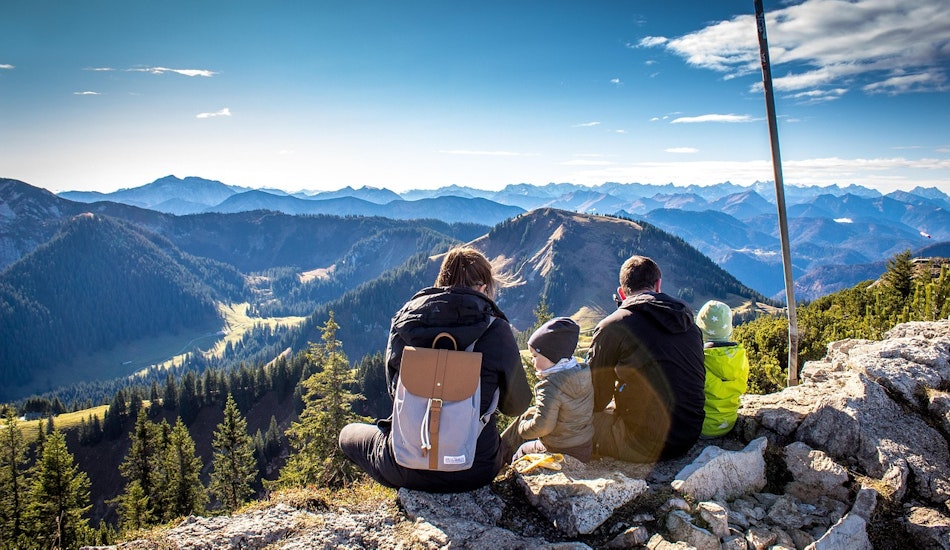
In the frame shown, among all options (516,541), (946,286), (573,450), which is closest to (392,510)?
(516,541)

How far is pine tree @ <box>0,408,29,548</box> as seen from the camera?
31594 millimetres

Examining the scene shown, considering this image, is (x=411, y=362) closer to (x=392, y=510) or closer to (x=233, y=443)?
(x=392, y=510)

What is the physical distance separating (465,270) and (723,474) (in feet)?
16.0

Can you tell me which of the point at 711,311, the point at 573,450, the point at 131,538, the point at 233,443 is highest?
the point at 711,311

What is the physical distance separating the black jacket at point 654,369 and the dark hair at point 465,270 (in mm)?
2151

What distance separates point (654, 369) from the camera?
7.32m

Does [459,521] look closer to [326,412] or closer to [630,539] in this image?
[630,539]

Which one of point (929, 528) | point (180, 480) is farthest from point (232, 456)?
point (929, 528)

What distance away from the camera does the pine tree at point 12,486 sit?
3159 cm

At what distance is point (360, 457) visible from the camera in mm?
7148

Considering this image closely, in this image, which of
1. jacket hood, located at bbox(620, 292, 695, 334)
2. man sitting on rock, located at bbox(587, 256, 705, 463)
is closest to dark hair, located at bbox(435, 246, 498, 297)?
man sitting on rock, located at bbox(587, 256, 705, 463)

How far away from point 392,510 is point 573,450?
293 centimetres

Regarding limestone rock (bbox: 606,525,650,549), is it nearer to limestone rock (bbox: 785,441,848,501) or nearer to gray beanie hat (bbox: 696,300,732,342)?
limestone rock (bbox: 785,441,848,501)

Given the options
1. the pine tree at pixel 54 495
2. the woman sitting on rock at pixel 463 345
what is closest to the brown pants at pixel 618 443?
the woman sitting on rock at pixel 463 345
